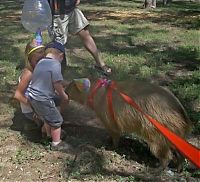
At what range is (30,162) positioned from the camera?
13.5 feet

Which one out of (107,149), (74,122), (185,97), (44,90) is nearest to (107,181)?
(107,149)

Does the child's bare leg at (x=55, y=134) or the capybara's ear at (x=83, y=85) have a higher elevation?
the capybara's ear at (x=83, y=85)

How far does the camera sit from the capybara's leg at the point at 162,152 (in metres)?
3.80

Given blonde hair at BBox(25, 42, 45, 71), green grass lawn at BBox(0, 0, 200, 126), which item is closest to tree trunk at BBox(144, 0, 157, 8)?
green grass lawn at BBox(0, 0, 200, 126)

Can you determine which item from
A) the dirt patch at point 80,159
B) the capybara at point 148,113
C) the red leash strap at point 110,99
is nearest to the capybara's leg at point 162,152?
the capybara at point 148,113

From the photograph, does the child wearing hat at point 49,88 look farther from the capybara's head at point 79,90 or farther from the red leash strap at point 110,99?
the red leash strap at point 110,99

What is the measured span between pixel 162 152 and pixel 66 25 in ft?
9.73

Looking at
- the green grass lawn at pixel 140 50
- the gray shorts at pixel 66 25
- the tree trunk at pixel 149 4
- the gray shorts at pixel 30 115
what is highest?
the gray shorts at pixel 66 25

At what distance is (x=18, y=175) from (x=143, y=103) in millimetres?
1283

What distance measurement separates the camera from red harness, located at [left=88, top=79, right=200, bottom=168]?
2475mm

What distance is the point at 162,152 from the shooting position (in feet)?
12.6

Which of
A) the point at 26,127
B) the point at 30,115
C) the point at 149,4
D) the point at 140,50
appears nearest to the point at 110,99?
the point at 30,115

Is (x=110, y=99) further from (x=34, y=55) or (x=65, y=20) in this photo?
(x=65, y=20)

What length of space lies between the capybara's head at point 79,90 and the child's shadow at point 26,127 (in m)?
0.66
